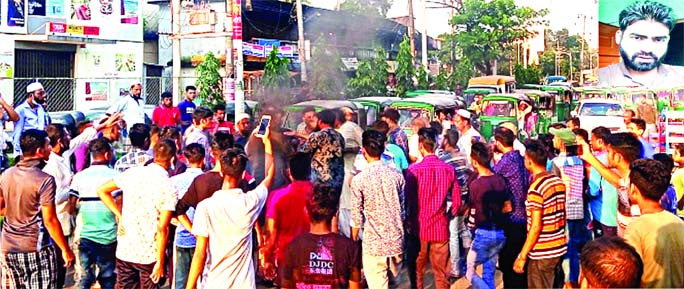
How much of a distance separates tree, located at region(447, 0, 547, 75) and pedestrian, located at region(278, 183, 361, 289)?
28.3 meters

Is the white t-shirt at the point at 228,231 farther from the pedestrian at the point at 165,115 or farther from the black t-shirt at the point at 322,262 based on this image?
the pedestrian at the point at 165,115

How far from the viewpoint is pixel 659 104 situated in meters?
17.3

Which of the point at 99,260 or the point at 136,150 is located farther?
the point at 136,150

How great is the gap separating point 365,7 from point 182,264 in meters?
→ 22.6

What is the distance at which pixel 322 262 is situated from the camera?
13.6ft

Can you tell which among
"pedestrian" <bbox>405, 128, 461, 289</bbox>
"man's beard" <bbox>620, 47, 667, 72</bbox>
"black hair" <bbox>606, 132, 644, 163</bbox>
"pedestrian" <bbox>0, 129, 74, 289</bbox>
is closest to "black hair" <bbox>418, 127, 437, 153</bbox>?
"pedestrian" <bbox>405, 128, 461, 289</bbox>

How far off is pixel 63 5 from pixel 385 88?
33.2 ft

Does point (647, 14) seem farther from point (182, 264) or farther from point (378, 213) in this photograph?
point (182, 264)

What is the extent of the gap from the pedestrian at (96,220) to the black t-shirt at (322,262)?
6.29ft

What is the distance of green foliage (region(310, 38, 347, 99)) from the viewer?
885 inches

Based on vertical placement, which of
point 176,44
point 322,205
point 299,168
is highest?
point 176,44

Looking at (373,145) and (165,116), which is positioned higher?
(165,116)

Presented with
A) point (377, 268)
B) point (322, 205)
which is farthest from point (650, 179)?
point (377, 268)

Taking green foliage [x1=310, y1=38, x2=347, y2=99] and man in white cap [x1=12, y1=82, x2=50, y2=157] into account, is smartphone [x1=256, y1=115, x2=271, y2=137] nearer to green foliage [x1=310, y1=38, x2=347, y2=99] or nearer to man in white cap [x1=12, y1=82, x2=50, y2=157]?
man in white cap [x1=12, y1=82, x2=50, y2=157]
